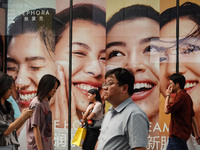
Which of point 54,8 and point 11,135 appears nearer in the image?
point 11,135

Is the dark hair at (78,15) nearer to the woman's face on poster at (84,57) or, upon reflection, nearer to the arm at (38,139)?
the woman's face on poster at (84,57)

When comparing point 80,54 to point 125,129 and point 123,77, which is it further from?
point 125,129

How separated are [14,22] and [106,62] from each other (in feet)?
8.44

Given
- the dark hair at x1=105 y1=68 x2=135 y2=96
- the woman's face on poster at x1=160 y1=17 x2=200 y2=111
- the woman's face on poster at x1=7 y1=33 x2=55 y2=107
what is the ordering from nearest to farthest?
1. the dark hair at x1=105 y1=68 x2=135 y2=96
2. the woman's face on poster at x1=160 y1=17 x2=200 y2=111
3. the woman's face on poster at x1=7 y1=33 x2=55 y2=107

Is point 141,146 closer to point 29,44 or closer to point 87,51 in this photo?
point 87,51

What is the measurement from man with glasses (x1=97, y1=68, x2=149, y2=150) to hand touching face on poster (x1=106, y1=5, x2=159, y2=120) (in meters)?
4.99

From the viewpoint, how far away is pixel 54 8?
8531mm

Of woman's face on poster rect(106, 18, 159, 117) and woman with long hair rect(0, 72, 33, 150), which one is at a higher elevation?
woman's face on poster rect(106, 18, 159, 117)

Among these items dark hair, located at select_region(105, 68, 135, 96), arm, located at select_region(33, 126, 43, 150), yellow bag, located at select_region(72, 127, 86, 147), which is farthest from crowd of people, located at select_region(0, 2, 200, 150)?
dark hair, located at select_region(105, 68, 135, 96)

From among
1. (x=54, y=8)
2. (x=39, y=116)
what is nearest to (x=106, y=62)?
(x=54, y=8)

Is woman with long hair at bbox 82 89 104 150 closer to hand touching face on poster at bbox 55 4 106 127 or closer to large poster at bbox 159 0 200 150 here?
hand touching face on poster at bbox 55 4 106 127

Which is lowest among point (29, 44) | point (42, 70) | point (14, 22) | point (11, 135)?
point (11, 135)

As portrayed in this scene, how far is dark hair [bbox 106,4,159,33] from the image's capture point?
8180 mm

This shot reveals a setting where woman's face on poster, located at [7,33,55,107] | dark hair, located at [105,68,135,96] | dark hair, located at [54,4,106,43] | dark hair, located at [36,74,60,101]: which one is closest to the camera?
dark hair, located at [105,68,135,96]
